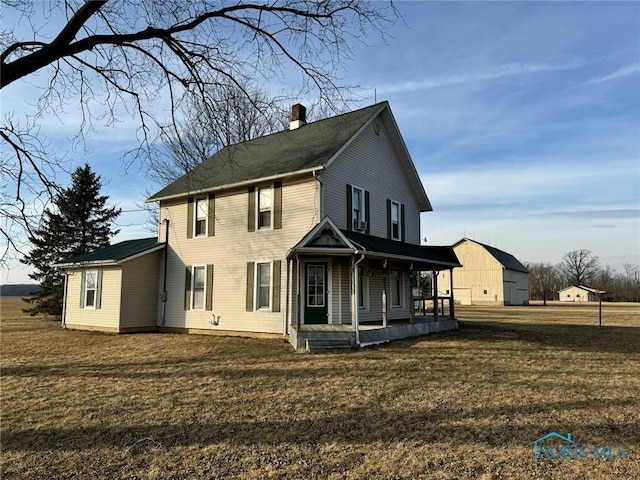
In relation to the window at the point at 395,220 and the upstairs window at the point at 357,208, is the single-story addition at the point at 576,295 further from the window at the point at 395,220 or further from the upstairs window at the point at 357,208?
the upstairs window at the point at 357,208

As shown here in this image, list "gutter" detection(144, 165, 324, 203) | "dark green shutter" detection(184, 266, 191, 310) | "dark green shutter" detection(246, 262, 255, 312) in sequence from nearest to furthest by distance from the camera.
→ "gutter" detection(144, 165, 324, 203) → "dark green shutter" detection(246, 262, 255, 312) → "dark green shutter" detection(184, 266, 191, 310)

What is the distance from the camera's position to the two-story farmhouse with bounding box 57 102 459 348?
13.3 meters

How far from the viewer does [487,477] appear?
4.25 m

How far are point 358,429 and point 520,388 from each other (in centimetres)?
351

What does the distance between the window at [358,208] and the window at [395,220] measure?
2.24m

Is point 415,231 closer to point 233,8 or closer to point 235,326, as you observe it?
point 235,326

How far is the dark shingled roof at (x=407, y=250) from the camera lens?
1267cm

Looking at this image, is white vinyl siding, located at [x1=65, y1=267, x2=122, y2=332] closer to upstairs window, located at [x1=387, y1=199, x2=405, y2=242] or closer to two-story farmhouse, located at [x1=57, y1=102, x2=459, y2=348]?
two-story farmhouse, located at [x1=57, y1=102, x2=459, y2=348]

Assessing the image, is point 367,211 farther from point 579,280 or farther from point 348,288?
point 579,280

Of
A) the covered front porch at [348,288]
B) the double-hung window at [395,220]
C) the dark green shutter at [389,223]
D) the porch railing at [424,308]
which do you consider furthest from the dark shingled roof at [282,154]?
the porch railing at [424,308]

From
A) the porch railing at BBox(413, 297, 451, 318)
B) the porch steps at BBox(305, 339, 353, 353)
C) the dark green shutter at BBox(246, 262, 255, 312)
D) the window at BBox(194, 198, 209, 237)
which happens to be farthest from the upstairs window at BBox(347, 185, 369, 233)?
the window at BBox(194, 198, 209, 237)

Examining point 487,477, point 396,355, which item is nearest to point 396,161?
point 396,355

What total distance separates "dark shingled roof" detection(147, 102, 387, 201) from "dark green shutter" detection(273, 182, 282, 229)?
1.59 ft

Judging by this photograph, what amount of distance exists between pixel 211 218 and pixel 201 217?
0.65 m
